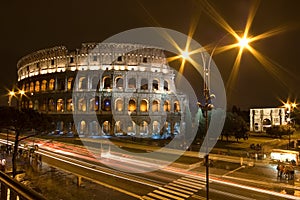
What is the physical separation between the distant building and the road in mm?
57325

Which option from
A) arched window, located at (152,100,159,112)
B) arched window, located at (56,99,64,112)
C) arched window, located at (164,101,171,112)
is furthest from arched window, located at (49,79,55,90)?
arched window, located at (164,101,171,112)

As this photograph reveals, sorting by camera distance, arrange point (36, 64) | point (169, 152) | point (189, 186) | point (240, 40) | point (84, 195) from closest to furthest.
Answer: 1. point (240, 40)
2. point (84, 195)
3. point (189, 186)
4. point (169, 152)
5. point (36, 64)

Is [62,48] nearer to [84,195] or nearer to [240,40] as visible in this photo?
[84,195]

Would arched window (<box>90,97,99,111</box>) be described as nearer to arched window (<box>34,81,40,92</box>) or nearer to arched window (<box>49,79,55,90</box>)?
arched window (<box>49,79,55,90</box>)

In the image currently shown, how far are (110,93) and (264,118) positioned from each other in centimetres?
4376

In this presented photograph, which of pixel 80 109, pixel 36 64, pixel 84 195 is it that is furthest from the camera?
pixel 36 64

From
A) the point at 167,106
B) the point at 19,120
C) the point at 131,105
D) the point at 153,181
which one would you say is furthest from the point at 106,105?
the point at 153,181

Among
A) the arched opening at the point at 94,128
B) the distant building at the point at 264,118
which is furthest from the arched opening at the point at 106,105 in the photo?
Answer: the distant building at the point at 264,118

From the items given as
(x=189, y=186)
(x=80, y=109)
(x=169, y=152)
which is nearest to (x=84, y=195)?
(x=189, y=186)

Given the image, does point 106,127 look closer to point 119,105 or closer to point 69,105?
point 119,105

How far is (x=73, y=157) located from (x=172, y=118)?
29986 mm

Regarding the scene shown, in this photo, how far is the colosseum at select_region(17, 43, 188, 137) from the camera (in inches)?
1922

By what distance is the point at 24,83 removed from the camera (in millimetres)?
60750

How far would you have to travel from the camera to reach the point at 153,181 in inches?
638
